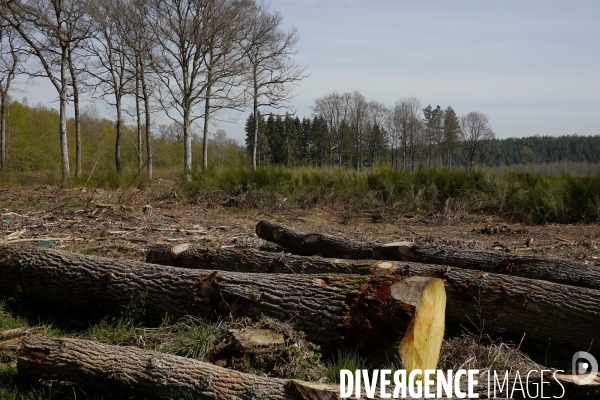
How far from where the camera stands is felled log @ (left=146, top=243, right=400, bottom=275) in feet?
13.0

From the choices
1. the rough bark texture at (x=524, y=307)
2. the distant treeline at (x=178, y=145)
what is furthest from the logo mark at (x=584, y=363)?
the distant treeline at (x=178, y=145)

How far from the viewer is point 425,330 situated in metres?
2.83

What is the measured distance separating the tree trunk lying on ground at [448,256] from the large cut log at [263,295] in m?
1.32

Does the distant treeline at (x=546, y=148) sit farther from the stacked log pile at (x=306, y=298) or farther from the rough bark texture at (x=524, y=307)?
the rough bark texture at (x=524, y=307)

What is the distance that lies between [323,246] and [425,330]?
90.2 inches

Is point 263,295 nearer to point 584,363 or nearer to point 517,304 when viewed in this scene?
point 517,304

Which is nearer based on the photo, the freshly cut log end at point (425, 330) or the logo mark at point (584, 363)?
the freshly cut log end at point (425, 330)

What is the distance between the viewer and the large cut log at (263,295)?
281 cm

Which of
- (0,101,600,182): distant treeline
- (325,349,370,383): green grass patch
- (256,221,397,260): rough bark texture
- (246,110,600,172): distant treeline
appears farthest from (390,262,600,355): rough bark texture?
(246,110,600,172): distant treeline

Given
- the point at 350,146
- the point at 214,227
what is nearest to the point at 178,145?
the point at 350,146

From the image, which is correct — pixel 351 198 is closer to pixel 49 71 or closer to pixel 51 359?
pixel 51 359

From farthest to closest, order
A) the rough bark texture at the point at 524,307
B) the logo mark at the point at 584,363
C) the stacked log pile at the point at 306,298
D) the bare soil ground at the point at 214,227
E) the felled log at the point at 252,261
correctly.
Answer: the bare soil ground at the point at 214,227 → the felled log at the point at 252,261 → the rough bark texture at the point at 524,307 → the logo mark at the point at 584,363 → the stacked log pile at the point at 306,298

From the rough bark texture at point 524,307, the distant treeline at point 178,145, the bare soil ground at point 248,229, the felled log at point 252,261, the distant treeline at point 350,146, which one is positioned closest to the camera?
the rough bark texture at point 524,307

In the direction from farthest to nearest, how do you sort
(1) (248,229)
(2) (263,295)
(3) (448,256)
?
(1) (248,229) < (3) (448,256) < (2) (263,295)
